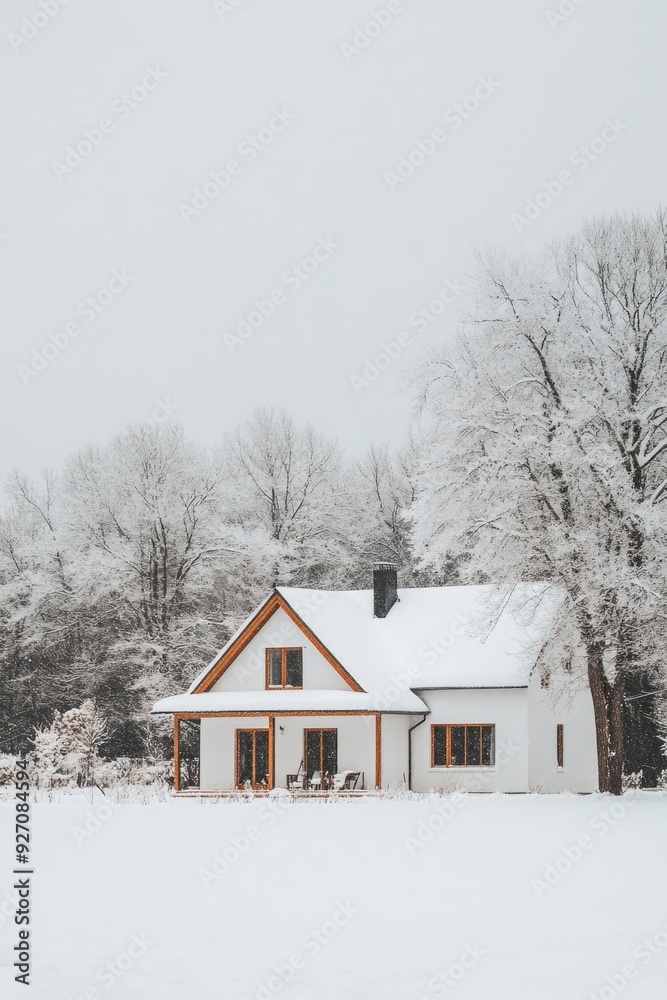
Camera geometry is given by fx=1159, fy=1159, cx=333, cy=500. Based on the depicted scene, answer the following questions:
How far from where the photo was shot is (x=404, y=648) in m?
34.2

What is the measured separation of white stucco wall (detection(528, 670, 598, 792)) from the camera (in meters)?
31.6

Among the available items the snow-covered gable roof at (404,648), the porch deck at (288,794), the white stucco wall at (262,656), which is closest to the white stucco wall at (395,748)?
the snow-covered gable roof at (404,648)

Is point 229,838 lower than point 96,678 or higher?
lower

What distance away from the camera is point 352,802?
27.3 metres

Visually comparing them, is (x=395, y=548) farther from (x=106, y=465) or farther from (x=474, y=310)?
(x=474, y=310)

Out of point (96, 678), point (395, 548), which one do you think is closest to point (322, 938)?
point (96, 678)

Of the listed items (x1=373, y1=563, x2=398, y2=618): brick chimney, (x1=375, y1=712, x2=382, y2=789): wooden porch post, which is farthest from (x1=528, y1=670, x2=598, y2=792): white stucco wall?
(x1=373, y1=563, x2=398, y2=618): brick chimney

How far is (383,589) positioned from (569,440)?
1141cm

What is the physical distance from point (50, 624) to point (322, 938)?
34967 millimetres

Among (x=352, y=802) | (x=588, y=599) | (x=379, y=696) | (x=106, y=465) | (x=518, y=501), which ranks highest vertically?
(x=106, y=465)
